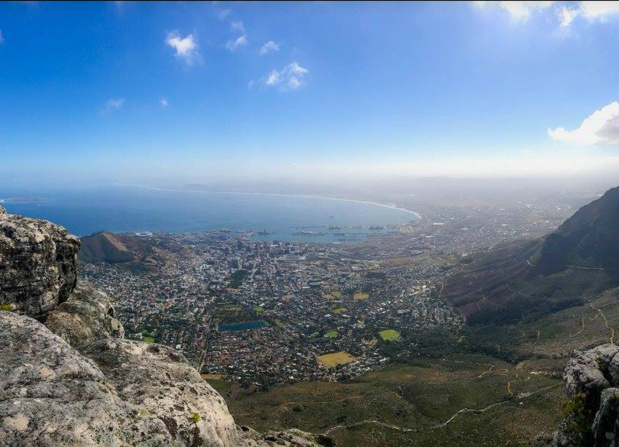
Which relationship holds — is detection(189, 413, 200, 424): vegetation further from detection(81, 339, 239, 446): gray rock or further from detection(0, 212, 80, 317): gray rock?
detection(0, 212, 80, 317): gray rock

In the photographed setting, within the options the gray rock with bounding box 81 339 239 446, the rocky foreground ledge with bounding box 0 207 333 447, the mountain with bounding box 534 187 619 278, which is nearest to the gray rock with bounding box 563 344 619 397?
the rocky foreground ledge with bounding box 0 207 333 447

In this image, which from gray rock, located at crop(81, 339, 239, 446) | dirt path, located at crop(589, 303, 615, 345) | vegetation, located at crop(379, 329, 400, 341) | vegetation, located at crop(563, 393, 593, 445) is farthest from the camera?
vegetation, located at crop(379, 329, 400, 341)

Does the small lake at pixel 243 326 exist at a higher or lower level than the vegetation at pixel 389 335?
higher

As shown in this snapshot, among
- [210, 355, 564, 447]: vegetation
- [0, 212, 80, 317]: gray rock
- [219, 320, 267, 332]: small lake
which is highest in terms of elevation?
[0, 212, 80, 317]: gray rock

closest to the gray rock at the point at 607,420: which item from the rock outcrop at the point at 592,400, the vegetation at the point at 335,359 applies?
the rock outcrop at the point at 592,400

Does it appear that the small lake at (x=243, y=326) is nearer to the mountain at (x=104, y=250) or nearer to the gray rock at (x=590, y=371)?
the mountain at (x=104, y=250)

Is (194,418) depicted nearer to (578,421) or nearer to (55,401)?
(55,401)
